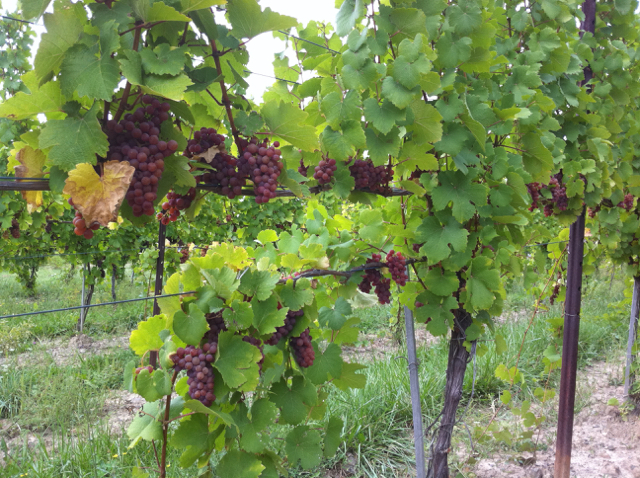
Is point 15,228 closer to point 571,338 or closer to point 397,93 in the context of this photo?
point 397,93

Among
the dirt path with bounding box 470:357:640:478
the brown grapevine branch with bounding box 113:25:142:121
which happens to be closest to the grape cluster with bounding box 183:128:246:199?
the brown grapevine branch with bounding box 113:25:142:121

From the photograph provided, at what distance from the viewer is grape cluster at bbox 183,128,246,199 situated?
888 millimetres

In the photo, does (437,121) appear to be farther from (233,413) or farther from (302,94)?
(233,413)

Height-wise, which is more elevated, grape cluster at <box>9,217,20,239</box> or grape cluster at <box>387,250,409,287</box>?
grape cluster at <box>9,217,20,239</box>

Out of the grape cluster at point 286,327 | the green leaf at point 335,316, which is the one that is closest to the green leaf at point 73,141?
the grape cluster at point 286,327

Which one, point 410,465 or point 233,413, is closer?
point 233,413

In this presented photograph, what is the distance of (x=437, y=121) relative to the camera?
127 cm

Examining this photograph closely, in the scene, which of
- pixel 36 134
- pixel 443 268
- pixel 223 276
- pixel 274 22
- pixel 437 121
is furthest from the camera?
pixel 443 268

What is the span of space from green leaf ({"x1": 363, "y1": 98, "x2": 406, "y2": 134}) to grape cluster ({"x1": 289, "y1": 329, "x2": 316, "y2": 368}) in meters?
0.61

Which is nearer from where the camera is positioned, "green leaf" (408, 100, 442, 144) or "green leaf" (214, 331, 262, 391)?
"green leaf" (214, 331, 262, 391)

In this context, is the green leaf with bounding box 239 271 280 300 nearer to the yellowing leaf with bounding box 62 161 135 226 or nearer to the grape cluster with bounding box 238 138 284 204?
the grape cluster with bounding box 238 138 284 204

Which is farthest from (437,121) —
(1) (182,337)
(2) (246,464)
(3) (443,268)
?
(2) (246,464)

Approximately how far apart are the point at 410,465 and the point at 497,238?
167 centimetres

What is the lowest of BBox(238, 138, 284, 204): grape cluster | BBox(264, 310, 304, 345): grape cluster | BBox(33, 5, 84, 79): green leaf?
BBox(264, 310, 304, 345): grape cluster
